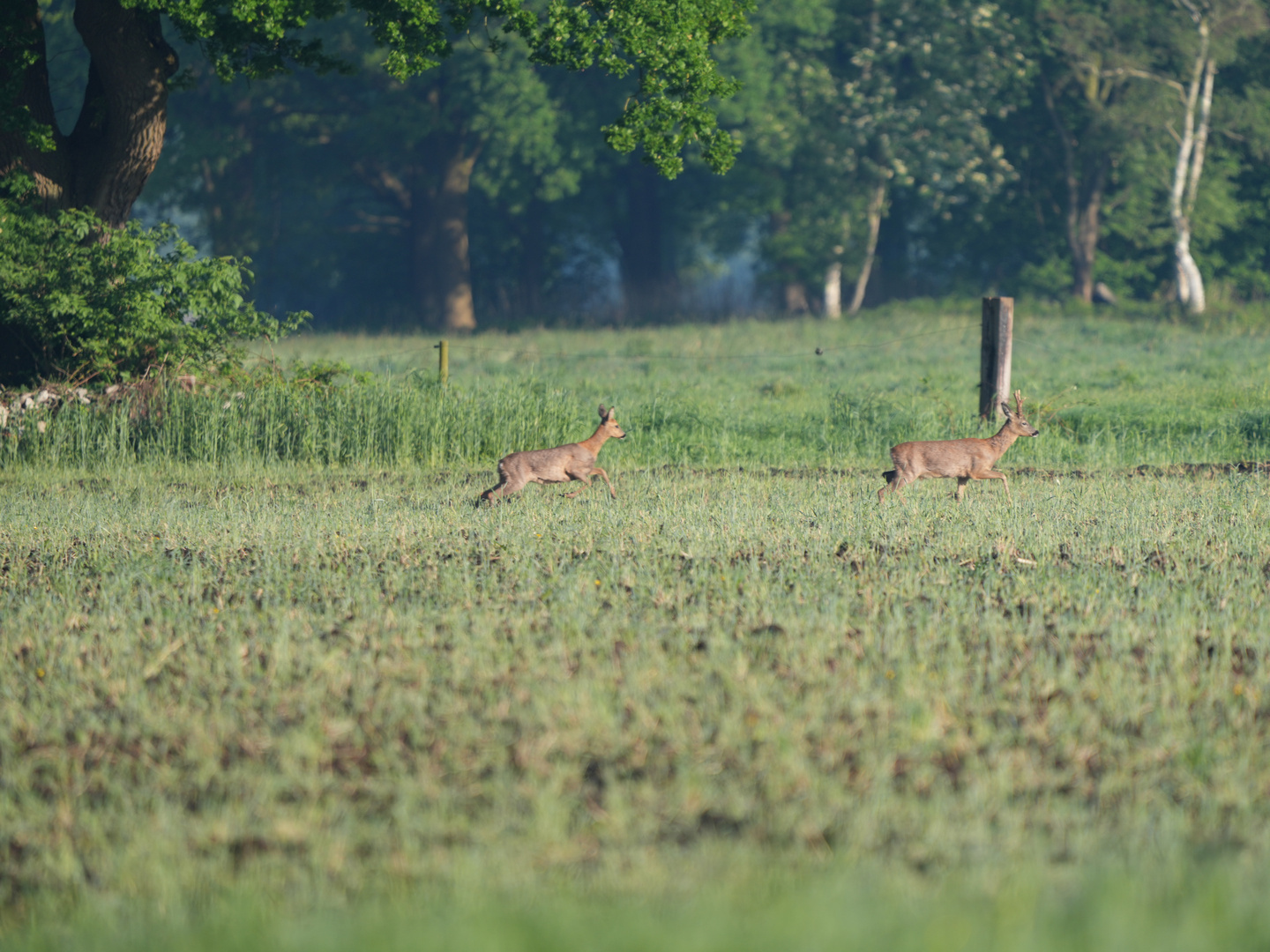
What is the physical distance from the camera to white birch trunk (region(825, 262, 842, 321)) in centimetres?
4466

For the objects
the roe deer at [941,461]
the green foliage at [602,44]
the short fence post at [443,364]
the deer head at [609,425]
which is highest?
the green foliage at [602,44]

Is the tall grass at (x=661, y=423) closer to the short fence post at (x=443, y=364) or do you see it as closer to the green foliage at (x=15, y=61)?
the short fence post at (x=443, y=364)

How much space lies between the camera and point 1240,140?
142 ft

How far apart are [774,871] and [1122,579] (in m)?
5.03

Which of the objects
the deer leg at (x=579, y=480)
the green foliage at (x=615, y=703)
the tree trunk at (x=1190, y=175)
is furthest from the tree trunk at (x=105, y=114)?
the tree trunk at (x=1190, y=175)

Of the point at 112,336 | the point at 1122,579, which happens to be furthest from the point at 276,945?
the point at 112,336

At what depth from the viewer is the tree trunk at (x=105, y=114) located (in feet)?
54.1

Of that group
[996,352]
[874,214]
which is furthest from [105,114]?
[874,214]

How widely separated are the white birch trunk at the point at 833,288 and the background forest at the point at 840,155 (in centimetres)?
20

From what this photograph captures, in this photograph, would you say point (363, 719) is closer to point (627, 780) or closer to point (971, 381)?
point (627, 780)

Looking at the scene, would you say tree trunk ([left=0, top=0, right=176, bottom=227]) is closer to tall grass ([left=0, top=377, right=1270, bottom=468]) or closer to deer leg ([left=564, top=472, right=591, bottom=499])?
tall grass ([left=0, top=377, right=1270, bottom=468])

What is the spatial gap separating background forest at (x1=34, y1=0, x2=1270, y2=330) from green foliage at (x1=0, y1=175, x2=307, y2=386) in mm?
22232

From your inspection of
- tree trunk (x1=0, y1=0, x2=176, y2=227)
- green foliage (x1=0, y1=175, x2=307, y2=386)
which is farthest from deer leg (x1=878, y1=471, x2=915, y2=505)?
tree trunk (x1=0, y1=0, x2=176, y2=227)

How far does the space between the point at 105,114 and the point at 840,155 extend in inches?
1122
